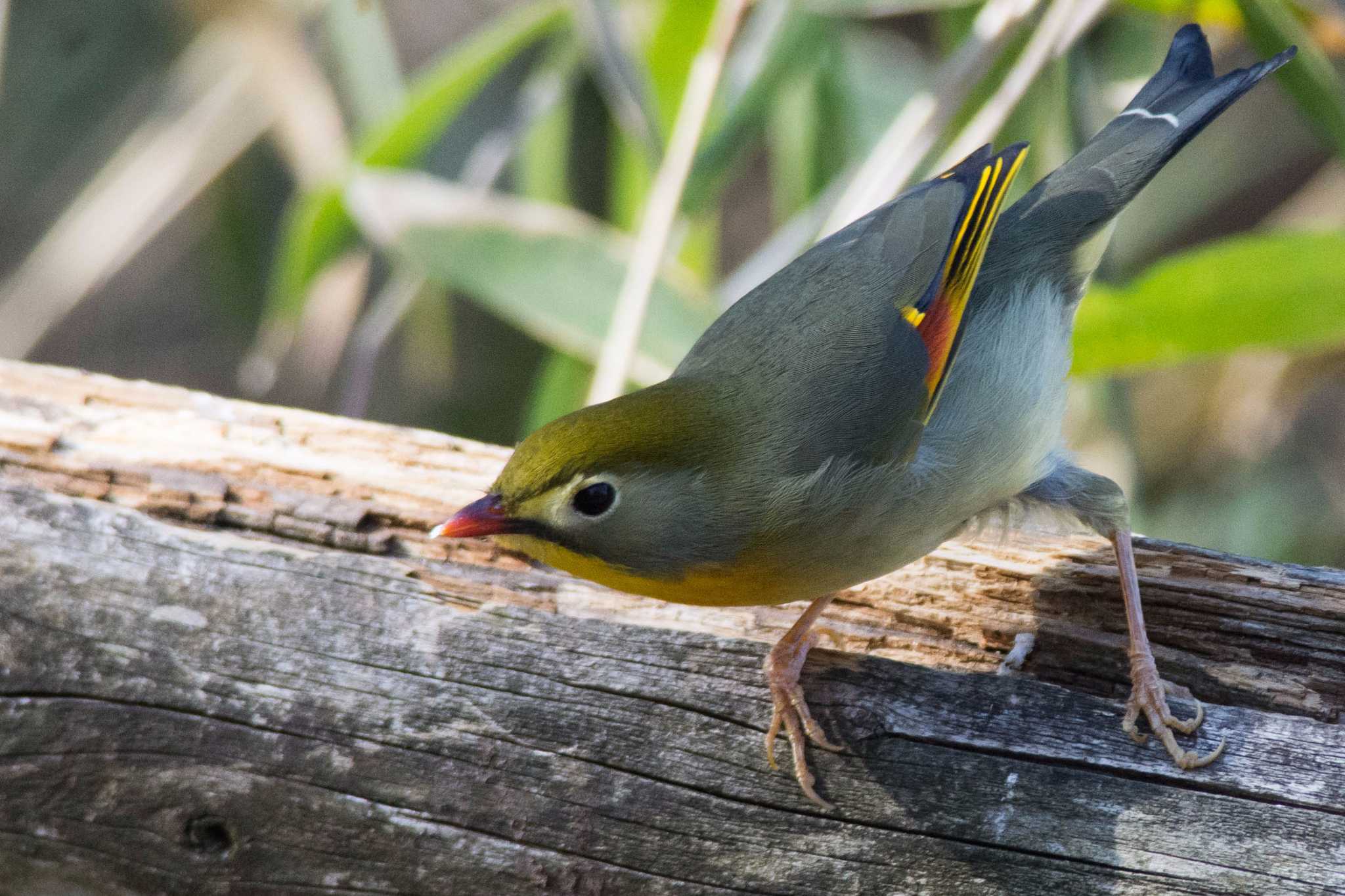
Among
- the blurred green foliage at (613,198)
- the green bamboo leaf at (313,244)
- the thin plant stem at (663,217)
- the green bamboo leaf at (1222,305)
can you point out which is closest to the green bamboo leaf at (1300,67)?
the blurred green foliage at (613,198)

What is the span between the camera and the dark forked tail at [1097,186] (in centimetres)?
294

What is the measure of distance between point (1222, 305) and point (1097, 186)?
2.97 feet

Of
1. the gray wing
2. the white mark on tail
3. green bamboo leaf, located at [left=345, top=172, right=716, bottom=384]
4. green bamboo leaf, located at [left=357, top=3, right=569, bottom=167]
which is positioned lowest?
the gray wing

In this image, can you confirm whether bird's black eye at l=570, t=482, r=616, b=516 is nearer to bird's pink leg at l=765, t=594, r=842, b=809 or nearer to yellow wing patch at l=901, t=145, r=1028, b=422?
bird's pink leg at l=765, t=594, r=842, b=809

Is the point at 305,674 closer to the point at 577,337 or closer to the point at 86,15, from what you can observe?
the point at 577,337

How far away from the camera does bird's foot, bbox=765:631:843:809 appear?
87.1 inches

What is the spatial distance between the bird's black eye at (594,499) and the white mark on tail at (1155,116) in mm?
1642

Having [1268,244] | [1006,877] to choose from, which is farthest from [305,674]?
[1268,244]

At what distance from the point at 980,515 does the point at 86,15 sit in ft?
20.7

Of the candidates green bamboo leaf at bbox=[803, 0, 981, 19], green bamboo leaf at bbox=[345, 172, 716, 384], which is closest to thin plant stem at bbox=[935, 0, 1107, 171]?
green bamboo leaf at bbox=[803, 0, 981, 19]

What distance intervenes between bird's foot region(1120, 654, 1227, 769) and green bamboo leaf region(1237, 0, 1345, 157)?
1892mm

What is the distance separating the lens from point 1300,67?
11.1ft

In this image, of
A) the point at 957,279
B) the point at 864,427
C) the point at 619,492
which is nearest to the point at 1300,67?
the point at 957,279

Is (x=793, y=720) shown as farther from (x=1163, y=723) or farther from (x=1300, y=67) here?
(x=1300, y=67)
